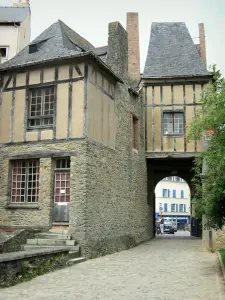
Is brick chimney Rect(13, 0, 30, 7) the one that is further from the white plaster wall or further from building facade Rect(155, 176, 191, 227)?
building facade Rect(155, 176, 191, 227)

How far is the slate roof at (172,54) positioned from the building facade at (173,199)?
2428 cm

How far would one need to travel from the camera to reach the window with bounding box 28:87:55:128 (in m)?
11.3

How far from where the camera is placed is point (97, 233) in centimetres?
1078

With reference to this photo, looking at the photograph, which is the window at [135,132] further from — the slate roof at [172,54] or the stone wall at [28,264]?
the stone wall at [28,264]

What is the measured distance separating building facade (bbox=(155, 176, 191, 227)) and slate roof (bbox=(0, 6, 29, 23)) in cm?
2468

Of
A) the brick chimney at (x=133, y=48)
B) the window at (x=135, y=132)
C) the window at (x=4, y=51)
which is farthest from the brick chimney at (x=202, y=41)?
the window at (x=4, y=51)

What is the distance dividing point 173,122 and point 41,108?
6581 mm

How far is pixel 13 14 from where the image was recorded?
67.6ft

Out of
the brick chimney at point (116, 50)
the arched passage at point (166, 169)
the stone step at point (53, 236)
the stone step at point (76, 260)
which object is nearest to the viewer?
the stone step at point (76, 260)

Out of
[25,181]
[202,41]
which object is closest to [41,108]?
[25,181]

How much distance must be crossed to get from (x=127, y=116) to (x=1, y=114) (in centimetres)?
444

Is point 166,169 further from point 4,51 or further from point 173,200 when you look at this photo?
point 173,200

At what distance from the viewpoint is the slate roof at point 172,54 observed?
1631 centimetres

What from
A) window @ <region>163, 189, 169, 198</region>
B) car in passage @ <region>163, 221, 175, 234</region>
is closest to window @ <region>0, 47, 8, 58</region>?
car in passage @ <region>163, 221, 175, 234</region>
